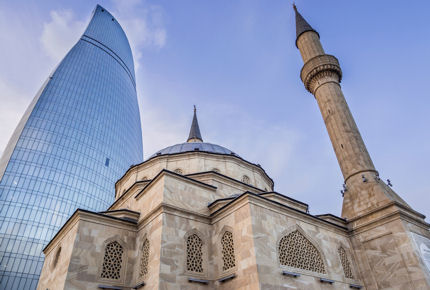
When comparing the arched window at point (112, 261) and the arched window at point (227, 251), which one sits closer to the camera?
the arched window at point (227, 251)

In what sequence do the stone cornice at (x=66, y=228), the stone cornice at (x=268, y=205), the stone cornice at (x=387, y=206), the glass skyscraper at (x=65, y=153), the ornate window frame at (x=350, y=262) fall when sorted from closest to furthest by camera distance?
the stone cornice at (x=268, y=205) → the stone cornice at (x=66, y=228) → the ornate window frame at (x=350, y=262) → the stone cornice at (x=387, y=206) → the glass skyscraper at (x=65, y=153)

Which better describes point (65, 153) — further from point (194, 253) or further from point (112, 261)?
point (194, 253)

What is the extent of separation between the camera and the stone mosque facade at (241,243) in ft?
28.1

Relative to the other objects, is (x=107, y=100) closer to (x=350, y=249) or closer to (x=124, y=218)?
(x=124, y=218)

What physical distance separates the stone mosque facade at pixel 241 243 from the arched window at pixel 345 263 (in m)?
0.04

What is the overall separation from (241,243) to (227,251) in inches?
34.3

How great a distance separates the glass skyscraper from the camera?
27.3m

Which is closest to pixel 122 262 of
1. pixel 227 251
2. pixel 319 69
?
pixel 227 251

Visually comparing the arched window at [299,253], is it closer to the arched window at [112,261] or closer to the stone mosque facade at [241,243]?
the stone mosque facade at [241,243]

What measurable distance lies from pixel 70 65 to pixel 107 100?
7.94 meters

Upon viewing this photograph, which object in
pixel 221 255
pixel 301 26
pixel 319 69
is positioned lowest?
pixel 221 255

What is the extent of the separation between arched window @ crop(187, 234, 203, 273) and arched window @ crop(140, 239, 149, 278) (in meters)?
1.50

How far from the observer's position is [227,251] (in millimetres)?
9234

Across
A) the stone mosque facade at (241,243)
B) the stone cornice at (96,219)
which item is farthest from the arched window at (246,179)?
the stone cornice at (96,219)
